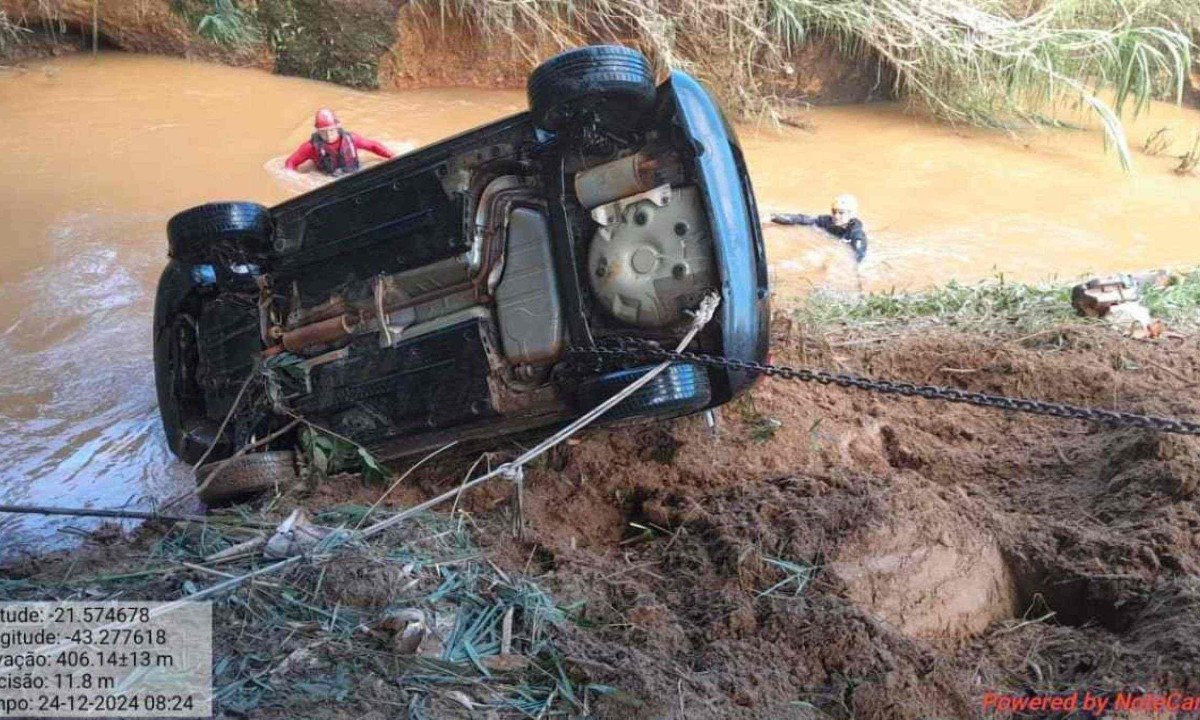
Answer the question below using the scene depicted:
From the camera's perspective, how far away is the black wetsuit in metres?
7.34

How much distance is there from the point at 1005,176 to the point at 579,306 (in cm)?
835

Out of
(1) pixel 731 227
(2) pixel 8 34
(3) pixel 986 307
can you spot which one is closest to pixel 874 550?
(1) pixel 731 227

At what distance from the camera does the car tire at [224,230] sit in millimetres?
3711

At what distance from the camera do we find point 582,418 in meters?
3.02

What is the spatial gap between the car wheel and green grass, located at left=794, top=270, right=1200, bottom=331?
1905 mm

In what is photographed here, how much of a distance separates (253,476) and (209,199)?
5.40m

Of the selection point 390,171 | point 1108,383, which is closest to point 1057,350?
point 1108,383

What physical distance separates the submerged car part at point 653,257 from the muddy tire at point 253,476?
4.64ft

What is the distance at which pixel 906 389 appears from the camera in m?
2.65

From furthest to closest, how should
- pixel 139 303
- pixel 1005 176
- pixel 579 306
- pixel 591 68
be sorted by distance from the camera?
pixel 1005 176, pixel 139 303, pixel 579 306, pixel 591 68

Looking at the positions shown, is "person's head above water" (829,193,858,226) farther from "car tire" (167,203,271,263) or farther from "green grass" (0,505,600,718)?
"green grass" (0,505,600,718)

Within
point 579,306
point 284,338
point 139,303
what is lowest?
point 139,303

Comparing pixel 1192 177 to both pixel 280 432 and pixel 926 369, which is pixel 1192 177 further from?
pixel 280 432

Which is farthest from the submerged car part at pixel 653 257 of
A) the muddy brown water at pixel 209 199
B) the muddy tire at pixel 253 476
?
the muddy brown water at pixel 209 199
